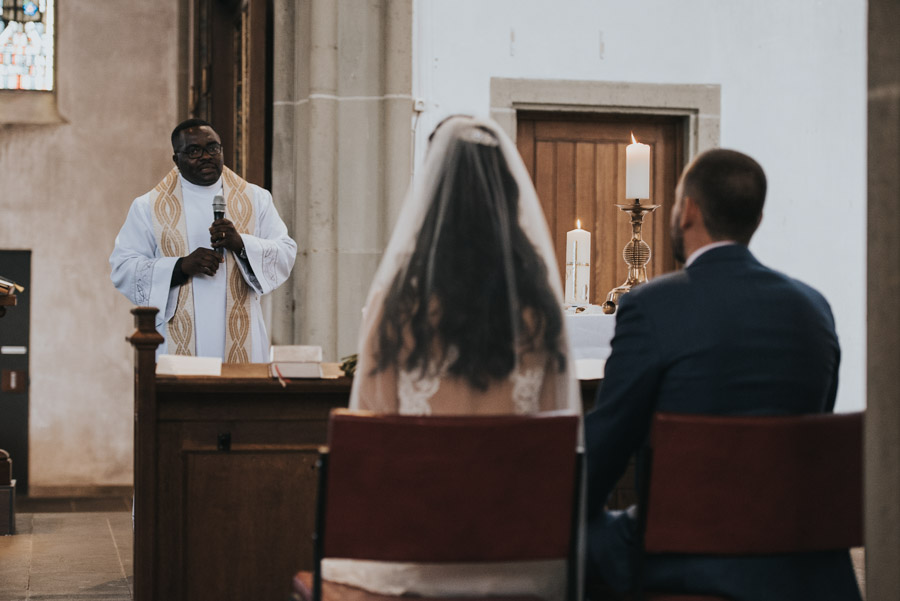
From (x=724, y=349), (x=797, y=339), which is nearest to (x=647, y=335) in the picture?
(x=724, y=349)

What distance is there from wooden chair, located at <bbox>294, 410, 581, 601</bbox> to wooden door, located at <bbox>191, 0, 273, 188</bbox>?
17.1 feet

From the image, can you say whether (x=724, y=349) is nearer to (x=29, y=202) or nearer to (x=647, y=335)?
(x=647, y=335)

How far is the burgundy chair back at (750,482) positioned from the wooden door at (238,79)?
5256 millimetres

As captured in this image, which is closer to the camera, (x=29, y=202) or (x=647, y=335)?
(x=647, y=335)

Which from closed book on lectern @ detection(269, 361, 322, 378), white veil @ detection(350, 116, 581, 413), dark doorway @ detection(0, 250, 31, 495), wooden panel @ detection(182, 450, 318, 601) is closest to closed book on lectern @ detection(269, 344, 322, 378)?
closed book on lectern @ detection(269, 361, 322, 378)

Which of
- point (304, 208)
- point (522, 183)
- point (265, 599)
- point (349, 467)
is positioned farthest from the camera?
point (304, 208)

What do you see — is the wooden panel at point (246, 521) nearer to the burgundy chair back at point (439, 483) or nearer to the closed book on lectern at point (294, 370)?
the closed book on lectern at point (294, 370)

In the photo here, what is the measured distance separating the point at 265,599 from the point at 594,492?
1474mm

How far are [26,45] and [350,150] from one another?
17.5 feet

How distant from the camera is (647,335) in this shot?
2.44m

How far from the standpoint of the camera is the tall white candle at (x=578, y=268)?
5.00 meters

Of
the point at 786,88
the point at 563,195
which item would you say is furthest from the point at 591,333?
→ the point at 786,88

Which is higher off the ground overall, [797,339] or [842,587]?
[797,339]

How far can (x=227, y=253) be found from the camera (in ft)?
18.3
